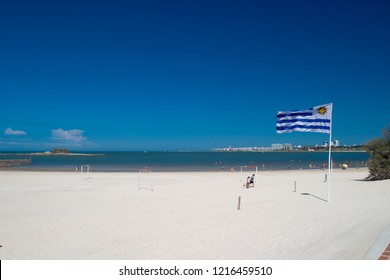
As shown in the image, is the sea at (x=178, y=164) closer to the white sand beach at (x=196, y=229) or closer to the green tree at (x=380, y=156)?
the green tree at (x=380, y=156)

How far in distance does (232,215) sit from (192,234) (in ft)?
9.63

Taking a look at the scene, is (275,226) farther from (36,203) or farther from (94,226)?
(36,203)

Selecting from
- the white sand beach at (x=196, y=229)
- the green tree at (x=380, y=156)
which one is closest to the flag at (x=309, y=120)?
the white sand beach at (x=196, y=229)

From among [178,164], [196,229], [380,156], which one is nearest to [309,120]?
[196,229]

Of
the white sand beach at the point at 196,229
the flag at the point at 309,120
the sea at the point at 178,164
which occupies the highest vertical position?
the flag at the point at 309,120

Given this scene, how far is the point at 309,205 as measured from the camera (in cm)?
1299

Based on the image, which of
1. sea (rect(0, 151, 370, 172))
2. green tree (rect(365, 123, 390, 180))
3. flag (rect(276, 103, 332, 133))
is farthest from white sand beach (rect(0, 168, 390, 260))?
sea (rect(0, 151, 370, 172))

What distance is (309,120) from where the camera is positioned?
13.6 metres

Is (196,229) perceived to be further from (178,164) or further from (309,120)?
(178,164)

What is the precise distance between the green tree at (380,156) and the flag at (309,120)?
1055 cm

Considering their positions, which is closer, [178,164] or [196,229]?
[196,229]

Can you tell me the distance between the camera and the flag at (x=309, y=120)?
43.8ft

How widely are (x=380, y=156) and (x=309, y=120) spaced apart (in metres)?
11.1
